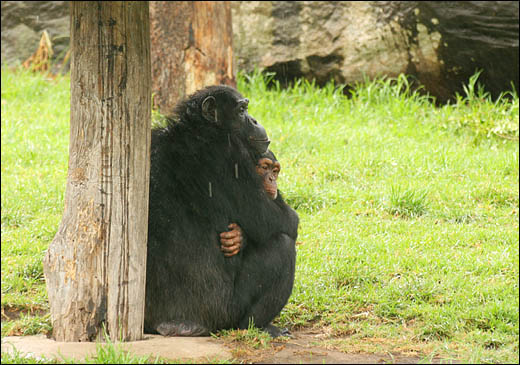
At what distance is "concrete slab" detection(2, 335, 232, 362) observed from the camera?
337 centimetres

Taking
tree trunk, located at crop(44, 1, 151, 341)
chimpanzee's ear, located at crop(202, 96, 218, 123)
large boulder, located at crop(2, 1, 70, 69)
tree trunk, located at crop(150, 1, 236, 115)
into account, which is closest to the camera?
tree trunk, located at crop(44, 1, 151, 341)

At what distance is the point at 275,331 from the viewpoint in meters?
4.12

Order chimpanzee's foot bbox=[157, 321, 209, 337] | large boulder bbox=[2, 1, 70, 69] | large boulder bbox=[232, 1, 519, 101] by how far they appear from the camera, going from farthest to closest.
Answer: large boulder bbox=[2, 1, 70, 69]
large boulder bbox=[232, 1, 519, 101]
chimpanzee's foot bbox=[157, 321, 209, 337]

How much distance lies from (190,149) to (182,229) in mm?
485

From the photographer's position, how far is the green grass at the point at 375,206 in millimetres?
4270

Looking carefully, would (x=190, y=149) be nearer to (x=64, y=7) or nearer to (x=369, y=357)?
(x=369, y=357)

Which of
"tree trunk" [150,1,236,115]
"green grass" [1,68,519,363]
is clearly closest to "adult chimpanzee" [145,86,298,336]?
"green grass" [1,68,519,363]

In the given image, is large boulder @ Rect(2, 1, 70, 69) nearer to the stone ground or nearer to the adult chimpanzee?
the adult chimpanzee

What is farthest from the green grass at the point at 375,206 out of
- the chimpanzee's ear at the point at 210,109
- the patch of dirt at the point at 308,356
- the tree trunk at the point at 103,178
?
the chimpanzee's ear at the point at 210,109

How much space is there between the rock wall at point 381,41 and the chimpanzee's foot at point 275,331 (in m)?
5.93

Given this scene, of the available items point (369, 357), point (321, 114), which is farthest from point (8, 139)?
point (369, 357)

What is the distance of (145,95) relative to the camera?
3609 mm

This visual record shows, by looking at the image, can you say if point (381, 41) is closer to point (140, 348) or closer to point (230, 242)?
point (230, 242)

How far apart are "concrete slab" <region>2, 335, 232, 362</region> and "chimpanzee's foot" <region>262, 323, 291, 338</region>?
0.42m
